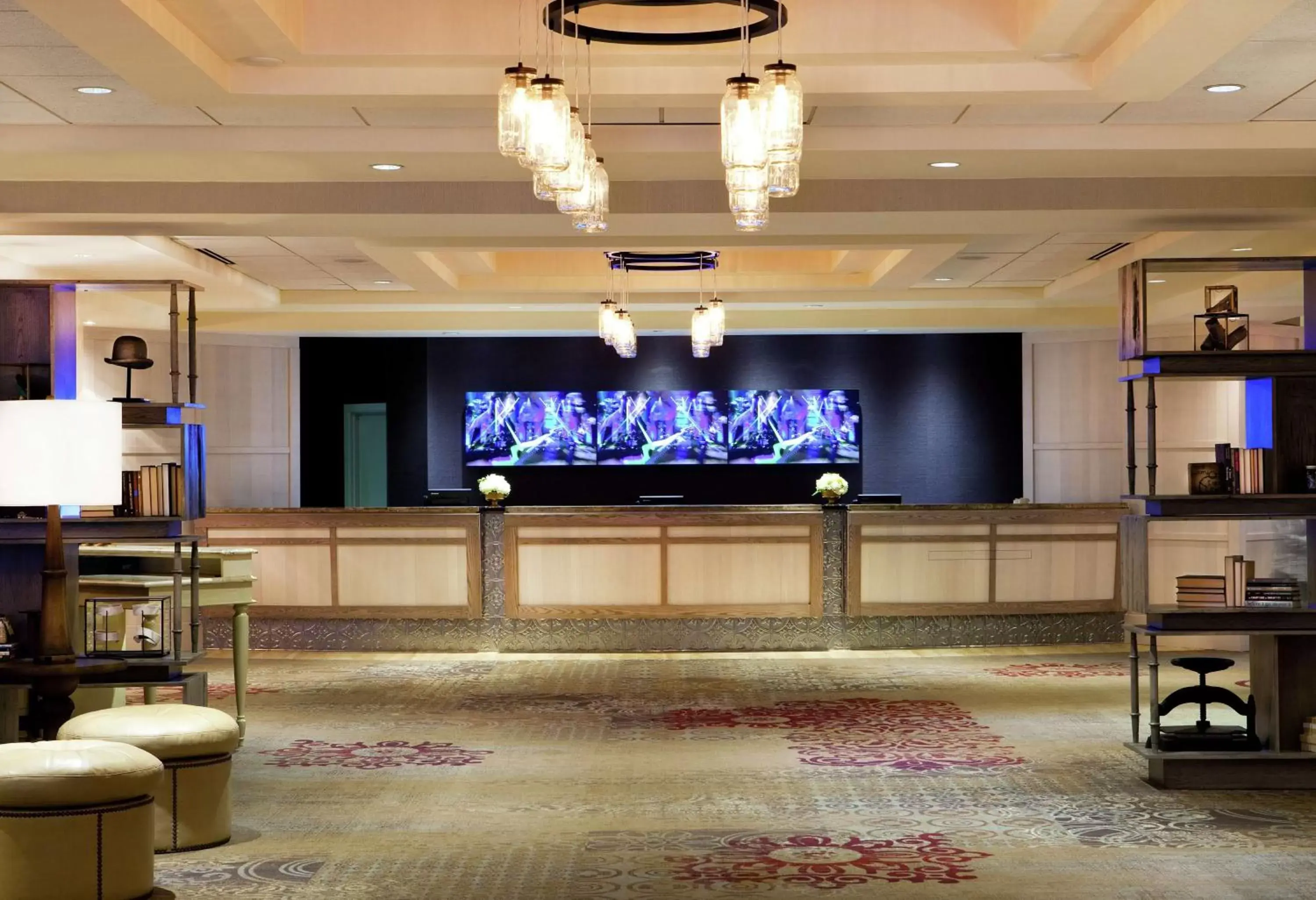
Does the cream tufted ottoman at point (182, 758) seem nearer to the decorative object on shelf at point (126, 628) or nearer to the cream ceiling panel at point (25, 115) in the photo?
the decorative object on shelf at point (126, 628)

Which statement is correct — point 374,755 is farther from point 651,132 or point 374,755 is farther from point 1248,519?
point 1248,519

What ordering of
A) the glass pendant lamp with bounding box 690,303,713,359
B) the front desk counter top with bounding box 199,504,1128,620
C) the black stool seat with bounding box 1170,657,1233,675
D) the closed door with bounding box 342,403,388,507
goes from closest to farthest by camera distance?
the black stool seat with bounding box 1170,657,1233,675 → the glass pendant lamp with bounding box 690,303,713,359 → the front desk counter top with bounding box 199,504,1128,620 → the closed door with bounding box 342,403,388,507

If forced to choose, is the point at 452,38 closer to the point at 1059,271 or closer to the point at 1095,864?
the point at 1095,864

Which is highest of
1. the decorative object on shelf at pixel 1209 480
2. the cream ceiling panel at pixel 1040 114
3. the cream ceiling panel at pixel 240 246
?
the cream ceiling panel at pixel 1040 114

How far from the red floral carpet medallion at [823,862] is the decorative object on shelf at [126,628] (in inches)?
106

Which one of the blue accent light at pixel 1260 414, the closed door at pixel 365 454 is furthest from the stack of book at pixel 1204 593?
the closed door at pixel 365 454

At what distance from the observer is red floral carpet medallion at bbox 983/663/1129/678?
1046 centimetres

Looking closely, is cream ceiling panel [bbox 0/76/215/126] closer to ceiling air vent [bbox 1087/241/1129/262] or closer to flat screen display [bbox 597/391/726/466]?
ceiling air vent [bbox 1087/241/1129/262]

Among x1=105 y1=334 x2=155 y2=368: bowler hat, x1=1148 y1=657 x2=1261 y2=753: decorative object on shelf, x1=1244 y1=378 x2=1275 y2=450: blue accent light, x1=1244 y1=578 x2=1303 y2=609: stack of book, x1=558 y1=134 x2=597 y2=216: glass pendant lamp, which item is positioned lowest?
x1=1148 y1=657 x2=1261 y2=753: decorative object on shelf

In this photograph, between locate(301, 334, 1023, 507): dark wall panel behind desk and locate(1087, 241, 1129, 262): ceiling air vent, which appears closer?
locate(1087, 241, 1129, 262): ceiling air vent

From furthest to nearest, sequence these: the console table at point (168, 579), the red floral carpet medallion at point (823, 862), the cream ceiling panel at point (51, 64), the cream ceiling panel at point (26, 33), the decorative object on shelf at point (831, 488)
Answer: the decorative object on shelf at point (831, 488)
the console table at point (168, 579)
the cream ceiling panel at point (51, 64)
the red floral carpet medallion at point (823, 862)
the cream ceiling panel at point (26, 33)

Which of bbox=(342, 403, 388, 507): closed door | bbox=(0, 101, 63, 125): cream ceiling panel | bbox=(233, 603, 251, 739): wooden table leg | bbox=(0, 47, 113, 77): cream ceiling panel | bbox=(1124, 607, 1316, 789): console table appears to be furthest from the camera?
bbox=(342, 403, 388, 507): closed door

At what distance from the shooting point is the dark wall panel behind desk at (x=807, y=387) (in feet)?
48.6

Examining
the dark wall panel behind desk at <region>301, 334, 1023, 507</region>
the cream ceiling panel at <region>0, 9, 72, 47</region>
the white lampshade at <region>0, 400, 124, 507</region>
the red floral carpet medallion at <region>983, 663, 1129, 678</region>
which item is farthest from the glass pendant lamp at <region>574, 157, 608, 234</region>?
the dark wall panel behind desk at <region>301, 334, 1023, 507</region>
